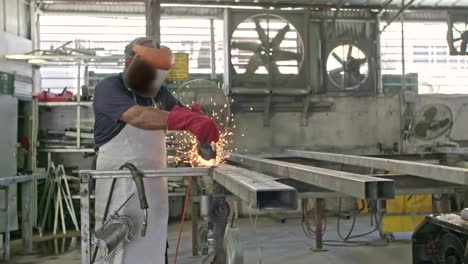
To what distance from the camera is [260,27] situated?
6.73 metres

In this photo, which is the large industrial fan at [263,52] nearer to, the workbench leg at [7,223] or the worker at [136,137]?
the workbench leg at [7,223]

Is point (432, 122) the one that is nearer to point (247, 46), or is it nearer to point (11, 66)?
point (247, 46)

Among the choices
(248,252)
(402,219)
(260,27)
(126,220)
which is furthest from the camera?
(260,27)

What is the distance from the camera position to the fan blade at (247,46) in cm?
669

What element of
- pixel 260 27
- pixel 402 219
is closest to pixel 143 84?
pixel 402 219

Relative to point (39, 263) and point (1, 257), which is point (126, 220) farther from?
point (1, 257)

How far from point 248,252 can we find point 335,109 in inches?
128

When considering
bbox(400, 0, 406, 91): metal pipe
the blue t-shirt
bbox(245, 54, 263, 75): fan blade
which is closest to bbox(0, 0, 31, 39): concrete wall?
bbox(245, 54, 263, 75): fan blade

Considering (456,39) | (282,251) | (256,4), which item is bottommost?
(282,251)

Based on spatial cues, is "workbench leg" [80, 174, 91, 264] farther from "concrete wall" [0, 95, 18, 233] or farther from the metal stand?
"concrete wall" [0, 95, 18, 233]

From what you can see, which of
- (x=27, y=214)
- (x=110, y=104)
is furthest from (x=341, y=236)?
(x=110, y=104)

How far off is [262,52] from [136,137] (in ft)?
16.0

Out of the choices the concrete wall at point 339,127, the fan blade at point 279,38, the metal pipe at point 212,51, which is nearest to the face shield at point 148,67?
the fan blade at point 279,38

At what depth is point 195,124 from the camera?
5.26 ft
